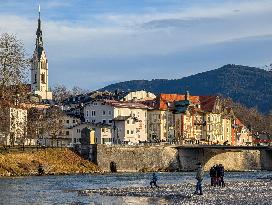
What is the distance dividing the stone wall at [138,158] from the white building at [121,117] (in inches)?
858

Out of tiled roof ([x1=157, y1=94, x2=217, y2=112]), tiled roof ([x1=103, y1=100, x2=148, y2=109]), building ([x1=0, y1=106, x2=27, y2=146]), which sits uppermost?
tiled roof ([x1=157, y1=94, x2=217, y2=112])

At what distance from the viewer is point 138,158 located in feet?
430

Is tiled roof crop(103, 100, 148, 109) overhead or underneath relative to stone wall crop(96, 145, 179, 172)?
overhead

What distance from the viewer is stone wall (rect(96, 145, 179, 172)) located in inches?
4880

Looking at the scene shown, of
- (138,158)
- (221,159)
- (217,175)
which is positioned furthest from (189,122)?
(217,175)

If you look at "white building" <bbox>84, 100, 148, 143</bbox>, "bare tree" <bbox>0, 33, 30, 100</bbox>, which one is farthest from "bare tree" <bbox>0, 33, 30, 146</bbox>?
"white building" <bbox>84, 100, 148, 143</bbox>

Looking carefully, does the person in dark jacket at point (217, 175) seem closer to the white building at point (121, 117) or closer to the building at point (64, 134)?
the building at point (64, 134)

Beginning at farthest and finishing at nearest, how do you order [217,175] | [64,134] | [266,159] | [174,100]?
[174,100] < [64,134] < [266,159] < [217,175]

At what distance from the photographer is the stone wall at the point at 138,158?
407ft

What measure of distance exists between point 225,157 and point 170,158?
17795mm

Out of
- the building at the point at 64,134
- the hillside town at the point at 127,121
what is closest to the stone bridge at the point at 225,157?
the hillside town at the point at 127,121

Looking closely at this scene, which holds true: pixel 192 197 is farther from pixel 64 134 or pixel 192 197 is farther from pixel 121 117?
pixel 64 134

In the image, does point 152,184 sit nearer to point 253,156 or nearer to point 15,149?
point 15,149

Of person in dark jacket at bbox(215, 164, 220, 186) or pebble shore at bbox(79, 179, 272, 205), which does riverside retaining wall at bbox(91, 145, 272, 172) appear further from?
pebble shore at bbox(79, 179, 272, 205)
